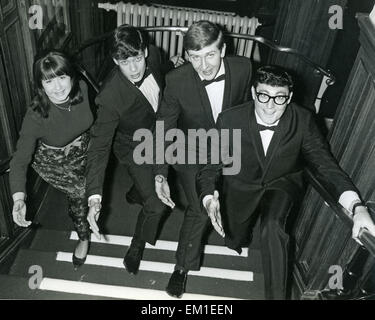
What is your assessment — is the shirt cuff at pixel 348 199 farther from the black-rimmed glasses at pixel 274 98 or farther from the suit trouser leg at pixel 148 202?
the suit trouser leg at pixel 148 202

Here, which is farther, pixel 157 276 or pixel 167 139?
pixel 157 276

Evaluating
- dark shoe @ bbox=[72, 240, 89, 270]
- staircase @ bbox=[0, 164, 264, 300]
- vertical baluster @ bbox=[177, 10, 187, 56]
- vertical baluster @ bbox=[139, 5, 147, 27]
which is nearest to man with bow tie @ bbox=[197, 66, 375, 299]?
staircase @ bbox=[0, 164, 264, 300]

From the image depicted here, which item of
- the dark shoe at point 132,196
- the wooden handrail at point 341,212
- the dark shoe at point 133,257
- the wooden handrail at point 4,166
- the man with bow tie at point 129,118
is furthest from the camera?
the dark shoe at point 132,196

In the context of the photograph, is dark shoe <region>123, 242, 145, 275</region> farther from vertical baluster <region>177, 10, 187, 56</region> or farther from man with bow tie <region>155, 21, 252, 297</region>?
vertical baluster <region>177, 10, 187, 56</region>

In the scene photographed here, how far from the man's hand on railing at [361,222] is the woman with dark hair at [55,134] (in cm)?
180

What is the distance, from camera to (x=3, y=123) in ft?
9.67

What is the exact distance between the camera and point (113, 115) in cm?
297

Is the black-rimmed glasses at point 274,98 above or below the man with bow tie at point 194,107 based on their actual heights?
above

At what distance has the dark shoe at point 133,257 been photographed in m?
3.15

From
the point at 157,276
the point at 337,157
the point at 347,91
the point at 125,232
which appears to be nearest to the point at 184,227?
the point at 157,276

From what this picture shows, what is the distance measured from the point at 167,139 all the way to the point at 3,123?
46.6 inches

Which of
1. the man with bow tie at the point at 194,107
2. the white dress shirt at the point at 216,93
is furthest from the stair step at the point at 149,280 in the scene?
the white dress shirt at the point at 216,93

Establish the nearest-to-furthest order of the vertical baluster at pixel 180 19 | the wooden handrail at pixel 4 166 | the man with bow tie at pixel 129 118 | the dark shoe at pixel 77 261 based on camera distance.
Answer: the wooden handrail at pixel 4 166 → the man with bow tie at pixel 129 118 → the dark shoe at pixel 77 261 → the vertical baluster at pixel 180 19
